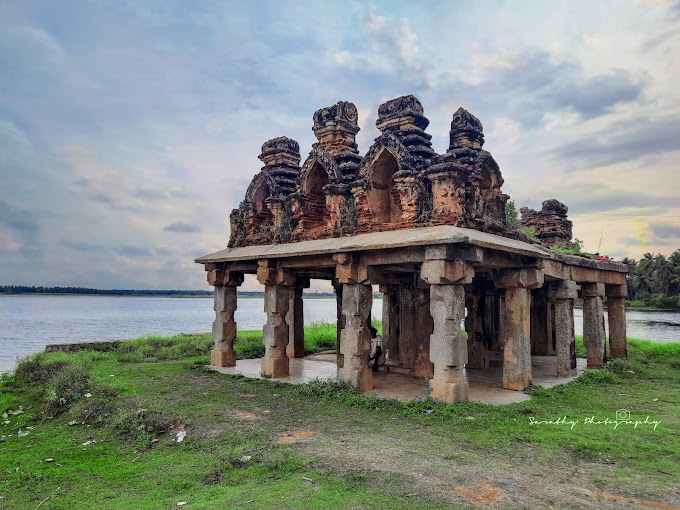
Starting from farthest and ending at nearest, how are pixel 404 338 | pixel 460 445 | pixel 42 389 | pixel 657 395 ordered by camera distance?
pixel 404 338 → pixel 42 389 → pixel 657 395 → pixel 460 445

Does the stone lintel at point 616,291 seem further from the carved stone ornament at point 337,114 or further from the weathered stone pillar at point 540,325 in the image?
the carved stone ornament at point 337,114

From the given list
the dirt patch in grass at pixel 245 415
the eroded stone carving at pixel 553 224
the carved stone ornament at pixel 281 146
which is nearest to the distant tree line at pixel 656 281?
the eroded stone carving at pixel 553 224

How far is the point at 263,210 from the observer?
620 inches

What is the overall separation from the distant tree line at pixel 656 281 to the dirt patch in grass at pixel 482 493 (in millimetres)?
61155

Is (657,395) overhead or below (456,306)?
below

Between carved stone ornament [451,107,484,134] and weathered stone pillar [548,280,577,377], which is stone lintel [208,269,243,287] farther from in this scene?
weathered stone pillar [548,280,577,377]

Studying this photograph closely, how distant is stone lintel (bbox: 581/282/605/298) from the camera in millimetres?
14688

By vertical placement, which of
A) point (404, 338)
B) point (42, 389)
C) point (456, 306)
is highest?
point (456, 306)

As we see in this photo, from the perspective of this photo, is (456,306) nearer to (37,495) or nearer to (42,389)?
(37,495)

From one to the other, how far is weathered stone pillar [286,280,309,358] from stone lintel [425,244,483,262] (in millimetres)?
9296

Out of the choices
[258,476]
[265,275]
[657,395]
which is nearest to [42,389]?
[265,275]

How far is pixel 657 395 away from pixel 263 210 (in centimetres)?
1153

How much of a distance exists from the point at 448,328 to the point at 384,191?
4.37 metres

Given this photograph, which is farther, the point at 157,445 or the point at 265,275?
the point at 265,275
